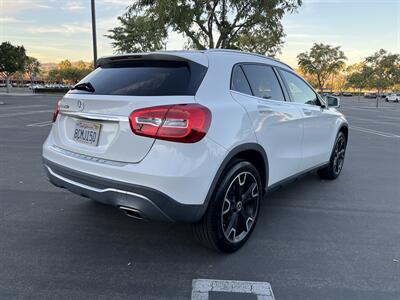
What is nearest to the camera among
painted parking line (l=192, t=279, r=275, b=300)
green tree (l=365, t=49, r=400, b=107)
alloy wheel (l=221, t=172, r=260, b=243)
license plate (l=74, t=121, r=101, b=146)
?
painted parking line (l=192, t=279, r=275, b=300)

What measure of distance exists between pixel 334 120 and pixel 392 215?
1.70 metres

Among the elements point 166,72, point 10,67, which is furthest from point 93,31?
point 10,67

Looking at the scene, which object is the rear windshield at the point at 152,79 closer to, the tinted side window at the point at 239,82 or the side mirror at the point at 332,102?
the tinted side window at the point at 239,82

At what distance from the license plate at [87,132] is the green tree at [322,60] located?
62.7 metres

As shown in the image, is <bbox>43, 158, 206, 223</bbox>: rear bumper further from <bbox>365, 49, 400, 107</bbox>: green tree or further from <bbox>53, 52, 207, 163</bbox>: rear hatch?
<bbox>365, 49, 400, 107</bbox>: green tree

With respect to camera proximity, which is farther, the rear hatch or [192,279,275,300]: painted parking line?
the rear hatch

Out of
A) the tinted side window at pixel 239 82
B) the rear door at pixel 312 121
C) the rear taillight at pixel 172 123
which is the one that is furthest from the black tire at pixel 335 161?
the rear taillight at pixel 172 123

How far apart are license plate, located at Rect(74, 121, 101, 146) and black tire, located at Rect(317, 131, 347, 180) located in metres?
3.91

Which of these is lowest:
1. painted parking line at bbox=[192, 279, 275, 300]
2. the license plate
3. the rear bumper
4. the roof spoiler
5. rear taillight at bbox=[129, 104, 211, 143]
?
painted parking line at bbox=[192, 279, 275, 300]

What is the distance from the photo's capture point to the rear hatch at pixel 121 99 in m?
2.78

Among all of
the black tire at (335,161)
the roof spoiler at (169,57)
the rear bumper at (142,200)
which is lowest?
the black tire at (335,161)

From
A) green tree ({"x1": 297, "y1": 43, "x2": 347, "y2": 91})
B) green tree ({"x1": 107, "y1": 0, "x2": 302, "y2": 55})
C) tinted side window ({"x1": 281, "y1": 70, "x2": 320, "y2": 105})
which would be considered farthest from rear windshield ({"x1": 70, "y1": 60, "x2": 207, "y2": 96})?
green tree ({"x1": 297, "y1": 43, "x2": 347, "y2": 91})

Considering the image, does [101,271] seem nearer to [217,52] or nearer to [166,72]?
[166,72]

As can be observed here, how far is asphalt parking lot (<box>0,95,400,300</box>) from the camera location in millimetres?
2736
